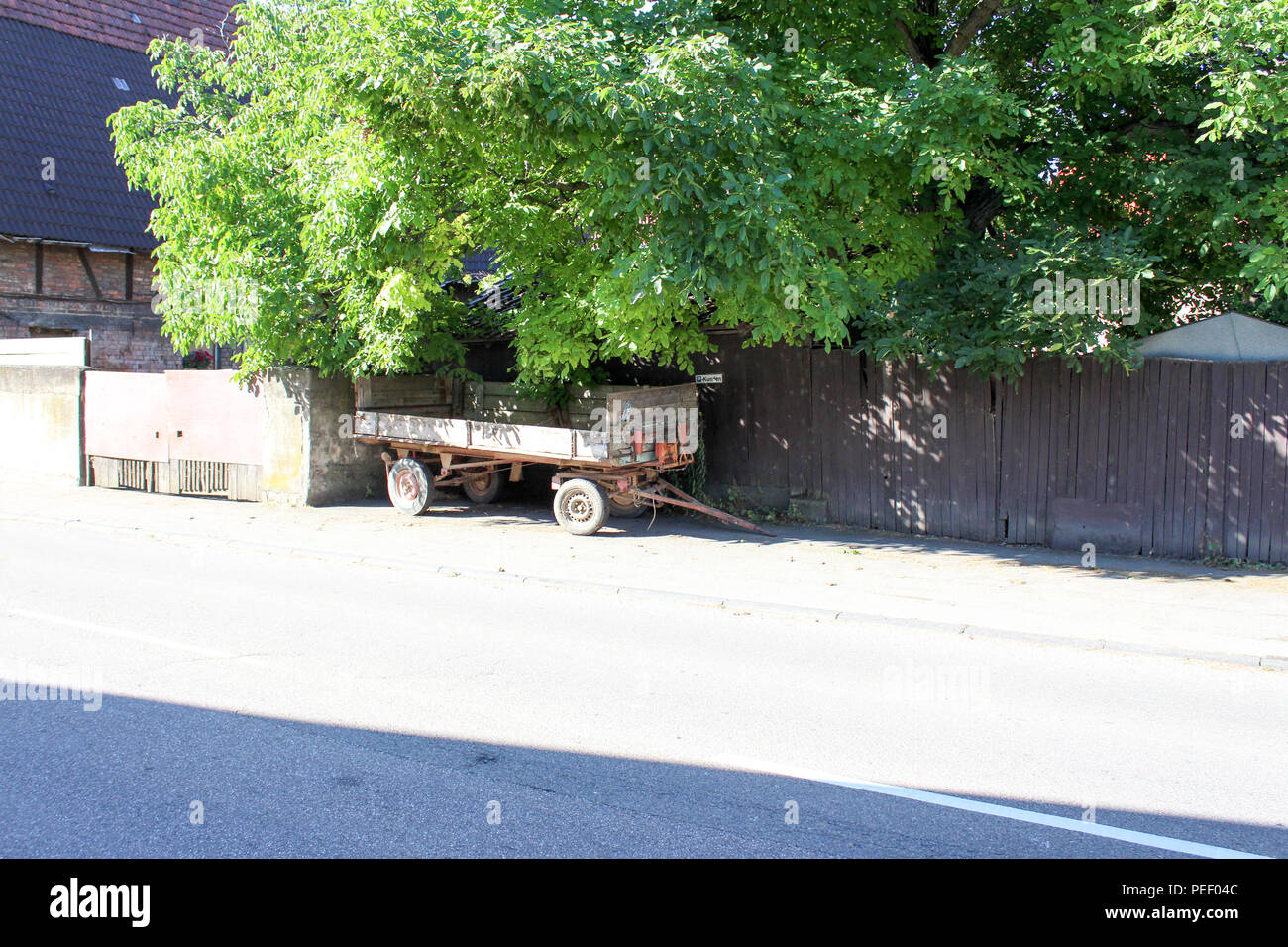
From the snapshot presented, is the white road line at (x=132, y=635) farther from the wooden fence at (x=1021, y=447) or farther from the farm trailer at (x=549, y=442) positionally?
the wooden fence at (x=1021, y=447)

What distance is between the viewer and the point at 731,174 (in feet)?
34.7

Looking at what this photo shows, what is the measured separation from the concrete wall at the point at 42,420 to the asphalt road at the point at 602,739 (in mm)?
10828

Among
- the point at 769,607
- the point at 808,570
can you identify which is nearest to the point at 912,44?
the point at 808,570

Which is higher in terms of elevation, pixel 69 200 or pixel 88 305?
pixel 69 200

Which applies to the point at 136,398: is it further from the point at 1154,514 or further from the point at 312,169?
the point at 1154,514

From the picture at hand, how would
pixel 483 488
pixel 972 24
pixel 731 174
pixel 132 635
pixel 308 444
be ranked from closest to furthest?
pixel 132 635 → pixel 731 174 → pixel 972 24 → pixel 308 444 → pixel 483 488

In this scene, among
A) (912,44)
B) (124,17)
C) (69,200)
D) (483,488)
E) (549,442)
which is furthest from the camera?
(124,17)

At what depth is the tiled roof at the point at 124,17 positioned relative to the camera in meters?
26.7

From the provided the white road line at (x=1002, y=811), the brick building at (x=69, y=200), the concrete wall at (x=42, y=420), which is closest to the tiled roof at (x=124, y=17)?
the brick building at (x=69, y=200)

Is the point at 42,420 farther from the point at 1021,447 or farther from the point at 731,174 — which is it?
the point at 1021,447

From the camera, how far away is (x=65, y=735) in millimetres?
5902

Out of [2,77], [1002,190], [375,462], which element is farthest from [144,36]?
[1002,190]

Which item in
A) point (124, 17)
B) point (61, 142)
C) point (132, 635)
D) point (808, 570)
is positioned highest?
point (124, 17)

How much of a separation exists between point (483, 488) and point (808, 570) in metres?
6.27
